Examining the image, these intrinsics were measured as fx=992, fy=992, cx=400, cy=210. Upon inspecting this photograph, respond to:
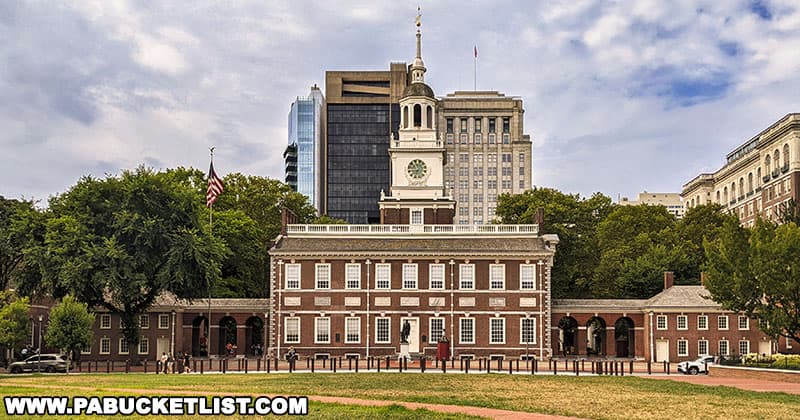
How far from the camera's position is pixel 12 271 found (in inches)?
2552

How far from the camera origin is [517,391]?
111 ft

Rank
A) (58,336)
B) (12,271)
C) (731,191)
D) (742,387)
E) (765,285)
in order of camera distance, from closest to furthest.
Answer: (742,387) → (765,285) → (58,336) → (12,271) → (731,191)

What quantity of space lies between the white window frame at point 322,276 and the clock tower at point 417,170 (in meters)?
9.80

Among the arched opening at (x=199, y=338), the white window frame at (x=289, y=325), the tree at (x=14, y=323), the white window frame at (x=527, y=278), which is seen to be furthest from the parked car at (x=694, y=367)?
the tree at (x=14, y=323)

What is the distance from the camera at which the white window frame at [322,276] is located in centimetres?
6744

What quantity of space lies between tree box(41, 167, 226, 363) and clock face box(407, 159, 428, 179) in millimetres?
20525

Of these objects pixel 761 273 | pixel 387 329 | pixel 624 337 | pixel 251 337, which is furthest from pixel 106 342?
pixel 761 273

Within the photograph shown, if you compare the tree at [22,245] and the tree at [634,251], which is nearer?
the tree at [22,245]

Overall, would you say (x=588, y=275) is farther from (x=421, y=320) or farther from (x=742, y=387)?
(x=742, y=387)

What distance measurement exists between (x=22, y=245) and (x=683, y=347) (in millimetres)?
43957

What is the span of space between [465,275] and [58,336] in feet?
88.4

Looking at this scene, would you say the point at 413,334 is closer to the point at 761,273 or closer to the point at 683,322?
the point at 683,322

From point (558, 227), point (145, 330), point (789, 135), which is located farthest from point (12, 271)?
point (789, 135)

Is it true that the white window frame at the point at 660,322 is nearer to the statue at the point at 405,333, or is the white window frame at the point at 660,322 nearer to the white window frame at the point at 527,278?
the white window frame at the point at 527,278
